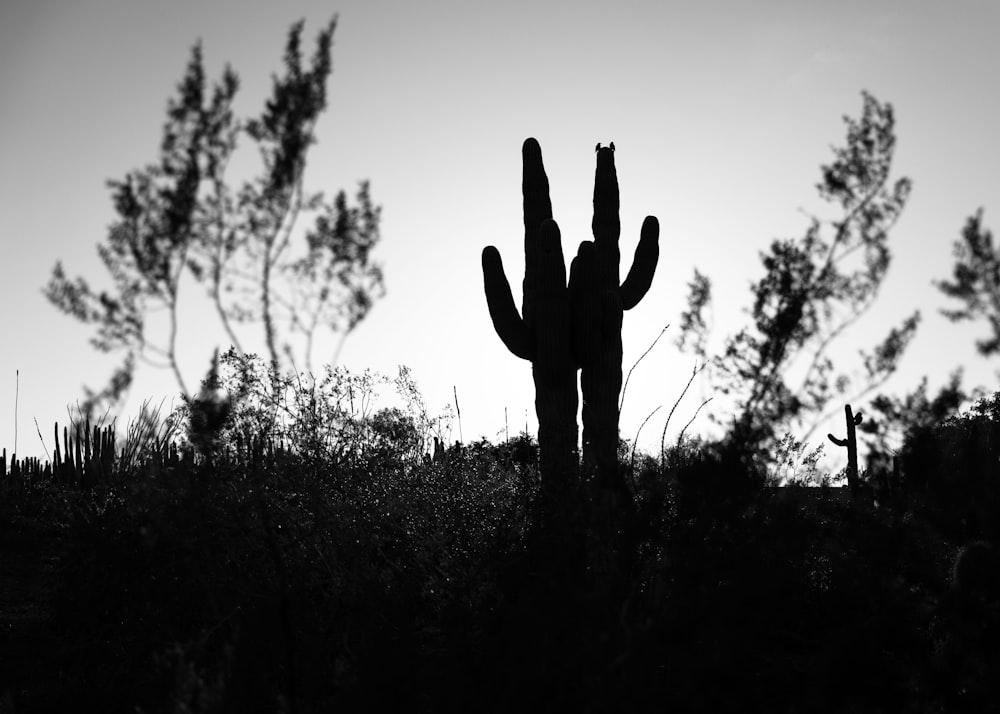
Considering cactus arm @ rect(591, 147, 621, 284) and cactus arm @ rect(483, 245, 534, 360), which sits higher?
cactus arm @ rect(591, 147, 621, 284)

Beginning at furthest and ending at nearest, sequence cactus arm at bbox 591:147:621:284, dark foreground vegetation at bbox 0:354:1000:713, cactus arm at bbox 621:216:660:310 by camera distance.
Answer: cactus arm at bbox 591:147:621:284
cactus arm at bbox 621:216:660:310
dark foreground vegetation at bbox 0:354:1000:713

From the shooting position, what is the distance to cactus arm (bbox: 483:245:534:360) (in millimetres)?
8461

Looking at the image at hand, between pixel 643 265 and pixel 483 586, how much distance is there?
4664mm

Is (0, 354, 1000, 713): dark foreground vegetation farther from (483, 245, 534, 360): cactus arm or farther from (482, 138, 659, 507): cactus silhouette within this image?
(483, 245, 534, 360): cactus arm

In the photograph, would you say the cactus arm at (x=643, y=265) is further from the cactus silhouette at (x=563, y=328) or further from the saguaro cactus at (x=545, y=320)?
the saguaro cactus at (x=545, y=320)

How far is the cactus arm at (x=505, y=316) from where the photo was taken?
333 inches

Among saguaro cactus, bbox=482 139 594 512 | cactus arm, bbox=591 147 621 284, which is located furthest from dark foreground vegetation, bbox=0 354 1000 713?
cactus arm, bbox=591 147 621 284

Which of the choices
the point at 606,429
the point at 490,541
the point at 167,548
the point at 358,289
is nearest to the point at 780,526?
the point at 490,541

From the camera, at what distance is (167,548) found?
6.35 metres

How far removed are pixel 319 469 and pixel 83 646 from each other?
193 centimetres

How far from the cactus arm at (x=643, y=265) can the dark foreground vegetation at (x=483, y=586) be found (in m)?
2.03

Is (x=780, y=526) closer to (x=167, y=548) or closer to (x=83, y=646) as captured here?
(x=167, y=548)

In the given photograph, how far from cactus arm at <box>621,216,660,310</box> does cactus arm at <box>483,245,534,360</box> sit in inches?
40.4

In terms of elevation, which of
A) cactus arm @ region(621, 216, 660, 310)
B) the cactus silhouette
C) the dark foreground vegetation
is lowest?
the dark foreground vegetation
